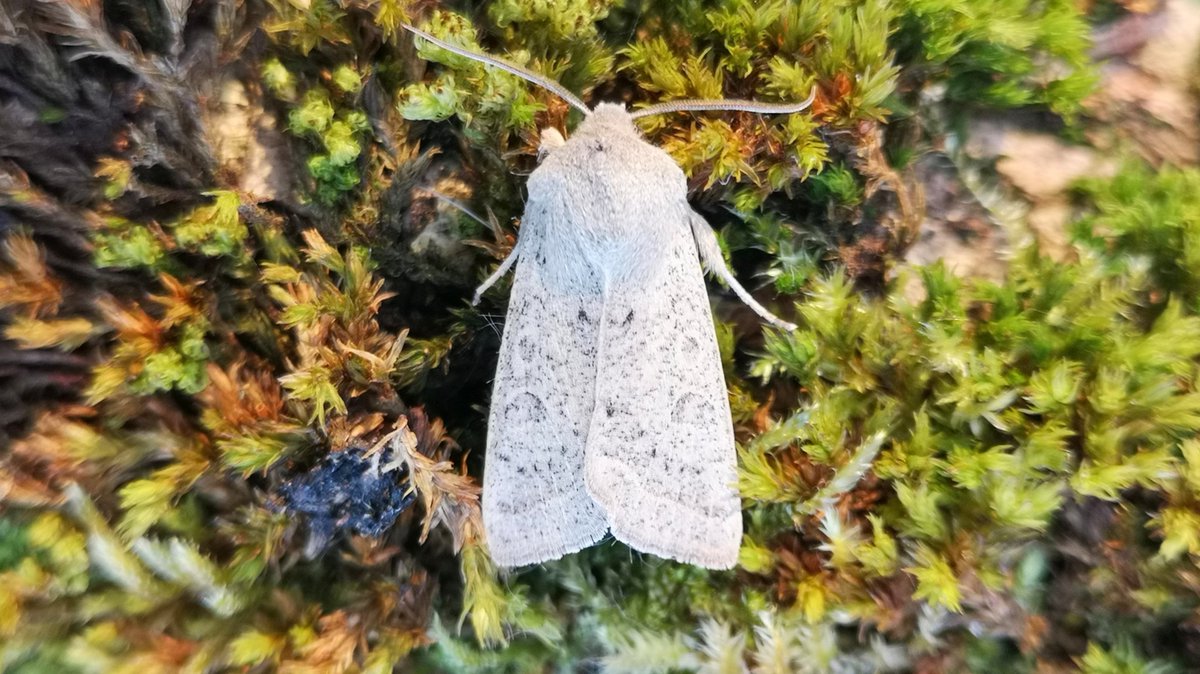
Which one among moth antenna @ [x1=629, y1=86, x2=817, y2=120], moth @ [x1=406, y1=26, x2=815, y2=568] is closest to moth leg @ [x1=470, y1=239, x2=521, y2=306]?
moth @ [x1=406, y1=26, x2=815, y2=568]

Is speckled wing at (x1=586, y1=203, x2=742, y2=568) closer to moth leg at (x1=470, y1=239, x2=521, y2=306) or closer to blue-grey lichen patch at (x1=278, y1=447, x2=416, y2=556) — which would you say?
moth leg at (x1=470, y1=239, x2=521, y2=306)

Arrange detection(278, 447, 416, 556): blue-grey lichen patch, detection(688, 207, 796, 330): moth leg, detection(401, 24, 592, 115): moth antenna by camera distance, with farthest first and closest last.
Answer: detection(688, 207, 796, 330): moth leg → detection(278, 447, 416, 556): blue-grey lichen patch → detection(401, 24, 592, 115): moth antenna

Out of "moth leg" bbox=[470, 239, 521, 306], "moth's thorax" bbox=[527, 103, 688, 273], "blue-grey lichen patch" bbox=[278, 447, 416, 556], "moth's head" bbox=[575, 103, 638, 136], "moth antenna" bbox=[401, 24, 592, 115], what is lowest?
"blue-grey lichen patch" bbox=[278, 447, 416, 556]

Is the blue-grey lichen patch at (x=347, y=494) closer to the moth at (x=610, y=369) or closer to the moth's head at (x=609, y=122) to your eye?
the moth at (x=610, y=369)

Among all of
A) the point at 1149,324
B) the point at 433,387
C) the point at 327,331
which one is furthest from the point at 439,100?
the point at 1149,324

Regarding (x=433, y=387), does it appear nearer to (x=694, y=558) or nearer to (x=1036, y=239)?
(x=694, y=558)

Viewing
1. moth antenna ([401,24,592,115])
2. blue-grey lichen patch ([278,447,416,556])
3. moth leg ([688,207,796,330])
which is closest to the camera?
moth antenna ([401,24,592,115])

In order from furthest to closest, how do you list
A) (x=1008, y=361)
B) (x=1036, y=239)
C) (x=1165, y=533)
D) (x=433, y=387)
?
1. (x=433, y=387)
2. (x=1036, y=239)
3. (x=1008, y=361)
4. (x=1165, y=533)

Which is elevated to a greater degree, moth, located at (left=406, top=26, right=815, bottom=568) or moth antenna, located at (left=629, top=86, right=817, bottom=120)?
moth antenna, located at (left=629, top=86, right=817, bottom=120)
